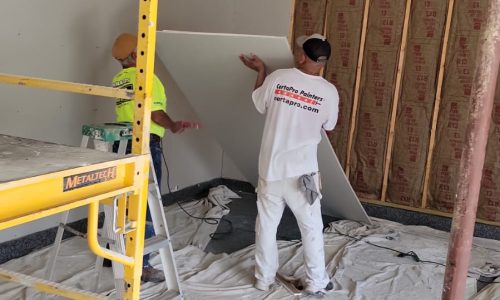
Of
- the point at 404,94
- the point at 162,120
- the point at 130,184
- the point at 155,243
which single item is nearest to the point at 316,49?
the point at 162,120

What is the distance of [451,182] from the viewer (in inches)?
186

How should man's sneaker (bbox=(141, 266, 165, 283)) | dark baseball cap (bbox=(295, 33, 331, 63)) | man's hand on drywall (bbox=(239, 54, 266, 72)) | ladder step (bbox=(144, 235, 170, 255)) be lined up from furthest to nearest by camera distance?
man's hand on drywall (bbox=(239, 54, 266, 72)) < man's sneaker (bbox=(141, 266, 165, 283)) < dark baseball cap (bbox=(295, 33, 331, 63)) < ladder step (bbox=(144, 235, 170, 255))

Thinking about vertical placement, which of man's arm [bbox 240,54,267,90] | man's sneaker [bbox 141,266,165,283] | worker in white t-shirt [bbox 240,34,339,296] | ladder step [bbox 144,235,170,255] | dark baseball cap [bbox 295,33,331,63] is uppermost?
dark baseball cap [bbox 295,33,331,63]

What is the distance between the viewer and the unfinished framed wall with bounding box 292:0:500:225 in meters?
4.58

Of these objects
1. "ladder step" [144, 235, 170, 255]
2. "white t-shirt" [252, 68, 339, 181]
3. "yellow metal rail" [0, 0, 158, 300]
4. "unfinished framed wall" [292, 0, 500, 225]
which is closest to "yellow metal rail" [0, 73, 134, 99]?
"yellow metal rail" [0, 0, 158, 300]

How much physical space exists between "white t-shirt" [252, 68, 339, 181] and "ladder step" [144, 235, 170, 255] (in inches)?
28.2

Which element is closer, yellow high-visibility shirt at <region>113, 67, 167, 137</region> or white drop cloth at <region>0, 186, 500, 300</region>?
yellow high-visibility shirt at <region>113, 67, 167, 137</region>

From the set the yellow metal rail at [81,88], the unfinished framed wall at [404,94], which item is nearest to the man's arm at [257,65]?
the yellow metal rail at [81,88]

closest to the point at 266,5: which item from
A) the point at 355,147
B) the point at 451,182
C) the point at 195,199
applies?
the point at 355,147

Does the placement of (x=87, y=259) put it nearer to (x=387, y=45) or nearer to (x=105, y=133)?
(x=105, y=133)

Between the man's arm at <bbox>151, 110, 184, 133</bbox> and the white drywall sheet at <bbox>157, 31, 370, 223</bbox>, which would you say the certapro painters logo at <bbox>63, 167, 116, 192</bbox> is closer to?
the man's arm at <bbox>151, 110, 184, 133</bbox>

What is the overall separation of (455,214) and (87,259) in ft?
8.84

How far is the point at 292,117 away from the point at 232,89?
0.90 meters

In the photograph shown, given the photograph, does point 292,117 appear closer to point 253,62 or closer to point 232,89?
point 253,62
